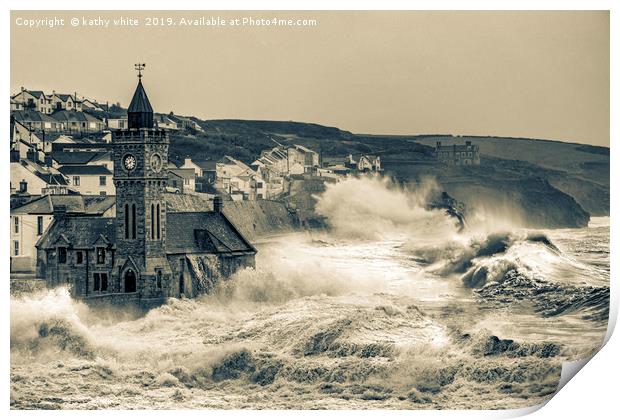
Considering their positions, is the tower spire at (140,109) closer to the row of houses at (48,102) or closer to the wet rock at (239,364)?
the row of houses at (48,102)

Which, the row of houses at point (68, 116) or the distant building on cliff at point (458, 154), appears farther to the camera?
the distant building on cliff at point (458, 154)

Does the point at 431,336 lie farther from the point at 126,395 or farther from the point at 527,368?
the point at 126,395

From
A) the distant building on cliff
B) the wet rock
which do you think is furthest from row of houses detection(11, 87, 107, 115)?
the distant building on cliff

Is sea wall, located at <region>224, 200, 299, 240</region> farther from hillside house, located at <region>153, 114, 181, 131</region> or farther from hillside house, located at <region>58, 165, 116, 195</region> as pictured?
hillside house, located at <region>58, 165, 116, 195</region>

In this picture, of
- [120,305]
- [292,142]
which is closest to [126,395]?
[120,305]

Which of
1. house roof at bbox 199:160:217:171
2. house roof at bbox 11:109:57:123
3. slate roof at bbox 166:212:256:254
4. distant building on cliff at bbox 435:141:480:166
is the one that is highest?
house roof at bbox 11:109:57:123

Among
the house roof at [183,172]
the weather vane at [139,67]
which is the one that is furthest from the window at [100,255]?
the weather vane at [139,67]
